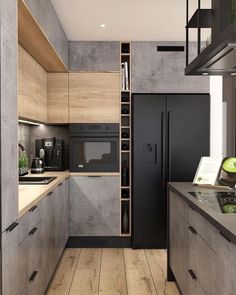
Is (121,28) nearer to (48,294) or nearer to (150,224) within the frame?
(150,224)

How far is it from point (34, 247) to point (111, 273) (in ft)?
5.07

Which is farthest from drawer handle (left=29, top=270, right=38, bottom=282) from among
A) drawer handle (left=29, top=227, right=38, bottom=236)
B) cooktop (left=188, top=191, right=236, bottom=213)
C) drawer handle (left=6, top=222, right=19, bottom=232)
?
cooktop (left=188, top=191, right=236, bottom=213)

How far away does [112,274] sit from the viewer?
419 cm

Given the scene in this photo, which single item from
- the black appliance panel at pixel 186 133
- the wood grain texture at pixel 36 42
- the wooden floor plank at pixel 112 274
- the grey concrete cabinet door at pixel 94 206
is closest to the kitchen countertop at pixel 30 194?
the wooden floor plank at pixel 112 274

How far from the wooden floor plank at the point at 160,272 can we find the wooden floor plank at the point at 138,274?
0.05 metres

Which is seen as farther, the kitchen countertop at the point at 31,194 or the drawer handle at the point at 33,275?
the drawer handle at the point at 33,275

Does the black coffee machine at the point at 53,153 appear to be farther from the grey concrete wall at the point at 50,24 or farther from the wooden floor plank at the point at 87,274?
the wooden floor plank at the point at 87,274

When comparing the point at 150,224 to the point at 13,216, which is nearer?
the point at 13,216

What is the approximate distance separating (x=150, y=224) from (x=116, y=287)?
1.43 meters

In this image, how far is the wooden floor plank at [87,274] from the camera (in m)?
3.73

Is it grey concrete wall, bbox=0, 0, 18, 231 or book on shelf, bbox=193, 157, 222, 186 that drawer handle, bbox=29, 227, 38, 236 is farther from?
book on shelf, bbox=193, 157, 222, 186

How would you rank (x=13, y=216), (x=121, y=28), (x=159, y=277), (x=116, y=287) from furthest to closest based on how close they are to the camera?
(x=121, y=28) → (x=159, y=277) → (x=116, y=287) → (x=13, y=216)

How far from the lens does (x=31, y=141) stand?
5547 mm

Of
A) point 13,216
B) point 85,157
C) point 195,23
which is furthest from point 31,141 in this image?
point 13,216
